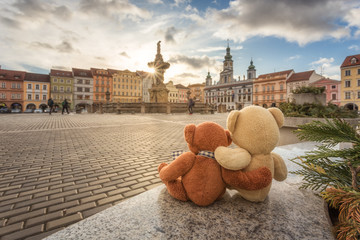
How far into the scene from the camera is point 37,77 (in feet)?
184

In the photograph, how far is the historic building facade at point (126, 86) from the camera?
66.8m

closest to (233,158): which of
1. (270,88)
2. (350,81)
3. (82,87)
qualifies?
(350,81)

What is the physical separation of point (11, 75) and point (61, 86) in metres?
12.4

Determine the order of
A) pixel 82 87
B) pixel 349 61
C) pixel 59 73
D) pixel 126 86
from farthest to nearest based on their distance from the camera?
pixel 126 86
pixel 82 87
pixel 59 73
pixel 349 61

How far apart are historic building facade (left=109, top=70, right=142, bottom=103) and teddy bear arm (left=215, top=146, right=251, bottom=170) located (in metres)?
68.4

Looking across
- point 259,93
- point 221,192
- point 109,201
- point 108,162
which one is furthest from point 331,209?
point 259,93

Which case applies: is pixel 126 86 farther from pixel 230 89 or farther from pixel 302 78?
pixel 302 78

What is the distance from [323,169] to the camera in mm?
1062

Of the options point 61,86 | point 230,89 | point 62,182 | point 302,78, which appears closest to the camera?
point 62,182

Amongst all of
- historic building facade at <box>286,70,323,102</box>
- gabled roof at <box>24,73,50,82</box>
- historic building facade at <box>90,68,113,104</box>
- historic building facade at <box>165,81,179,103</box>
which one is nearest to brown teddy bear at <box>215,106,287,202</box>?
historic building facade at <box>286,70,323,102</box>

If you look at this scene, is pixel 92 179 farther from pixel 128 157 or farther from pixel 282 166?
pixel 282 166

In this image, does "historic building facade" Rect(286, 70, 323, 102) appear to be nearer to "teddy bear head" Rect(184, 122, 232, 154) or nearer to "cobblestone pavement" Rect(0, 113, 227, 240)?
"cobblestone pavement" Rect(0, 113, 227, 240)

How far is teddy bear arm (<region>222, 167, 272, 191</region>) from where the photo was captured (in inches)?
48.5

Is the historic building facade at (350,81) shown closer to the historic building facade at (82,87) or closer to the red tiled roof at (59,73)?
the historic building facade at (82,87)
